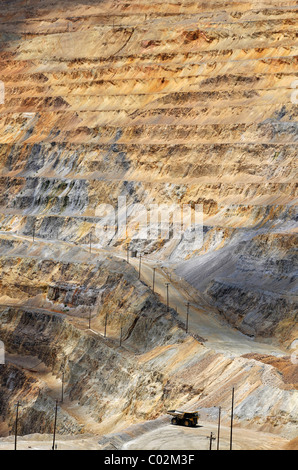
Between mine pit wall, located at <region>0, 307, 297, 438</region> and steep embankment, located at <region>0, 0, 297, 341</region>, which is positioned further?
steep embankment, located at <region>0, 0, 297, 341</region>

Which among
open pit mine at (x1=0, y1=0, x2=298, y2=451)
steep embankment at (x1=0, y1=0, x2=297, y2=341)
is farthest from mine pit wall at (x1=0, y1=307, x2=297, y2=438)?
steep embankment at (x1=0, y1=0, x2=297, y2=341)

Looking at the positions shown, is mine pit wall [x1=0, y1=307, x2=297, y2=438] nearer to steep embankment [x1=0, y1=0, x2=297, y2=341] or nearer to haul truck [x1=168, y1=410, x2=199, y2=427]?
haul truck [x1=168, y1=410, x2=199, y2=427]

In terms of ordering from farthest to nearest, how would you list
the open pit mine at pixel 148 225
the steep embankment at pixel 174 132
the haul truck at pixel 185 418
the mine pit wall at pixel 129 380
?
the steep embankment at pixel 174 132 < the open pit mine at pixel 148 225 < the mine pit wall at pixel 129 380 < the haul truck at pixel 185 418

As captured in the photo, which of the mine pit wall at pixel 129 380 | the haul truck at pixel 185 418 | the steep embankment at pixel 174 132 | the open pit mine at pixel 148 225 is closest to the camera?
the haul truck at pixel 185 418

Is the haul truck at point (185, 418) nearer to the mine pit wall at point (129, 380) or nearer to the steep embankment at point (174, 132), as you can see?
the mine pit wall at point (129, 380)

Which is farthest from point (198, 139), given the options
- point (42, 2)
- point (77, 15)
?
point (42, 2)

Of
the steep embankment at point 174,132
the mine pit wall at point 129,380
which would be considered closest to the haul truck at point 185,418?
the mine pit wall at point 129,380

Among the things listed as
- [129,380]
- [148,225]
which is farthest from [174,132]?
[129,380]

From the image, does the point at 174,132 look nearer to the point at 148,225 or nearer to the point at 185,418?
the point at 148,225
